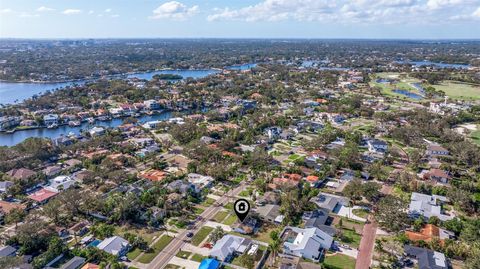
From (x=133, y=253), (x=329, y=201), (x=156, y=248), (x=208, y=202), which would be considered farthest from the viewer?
(x=208, y=202)

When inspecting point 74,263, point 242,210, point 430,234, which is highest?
point 242,210

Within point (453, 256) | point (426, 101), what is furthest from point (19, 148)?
point (426, 101)

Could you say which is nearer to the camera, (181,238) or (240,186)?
(181,238)

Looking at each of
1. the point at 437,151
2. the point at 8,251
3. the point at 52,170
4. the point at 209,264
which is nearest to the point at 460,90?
the point at 437,151

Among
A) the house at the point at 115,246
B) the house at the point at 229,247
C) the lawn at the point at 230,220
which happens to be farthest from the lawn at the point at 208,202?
the house at the point at 115,246

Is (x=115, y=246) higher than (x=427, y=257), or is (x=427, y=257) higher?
(x=427, y=257)

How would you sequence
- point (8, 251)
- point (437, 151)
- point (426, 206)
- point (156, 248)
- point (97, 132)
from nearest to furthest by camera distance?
point (8, 251), point (156, 248), point (426, 206), point (437, 151), point (97, 132)

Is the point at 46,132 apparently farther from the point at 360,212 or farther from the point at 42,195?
the point at 360,212
